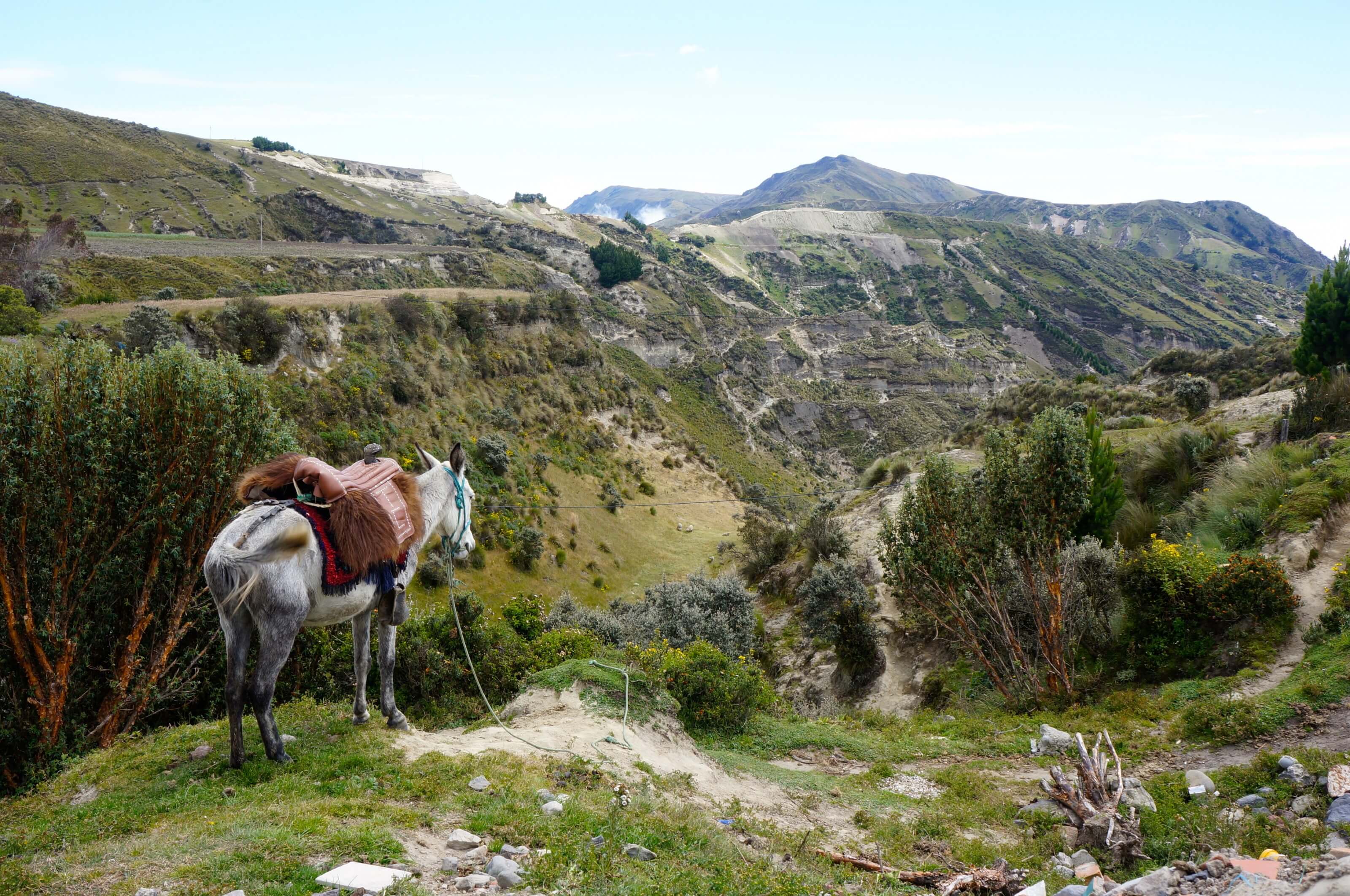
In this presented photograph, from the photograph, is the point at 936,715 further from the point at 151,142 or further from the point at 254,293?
the point at 151,142

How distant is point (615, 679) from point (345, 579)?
15.3ft

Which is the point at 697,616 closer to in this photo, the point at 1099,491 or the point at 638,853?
the point at 1099,491

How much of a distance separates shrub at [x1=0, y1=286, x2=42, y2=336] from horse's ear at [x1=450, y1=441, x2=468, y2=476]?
2141cm

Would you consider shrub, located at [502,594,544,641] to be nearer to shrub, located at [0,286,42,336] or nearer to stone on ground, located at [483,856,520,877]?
stone on ground, located at [483,856,520,877]

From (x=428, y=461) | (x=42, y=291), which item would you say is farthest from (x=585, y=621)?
(x=42, y=291)

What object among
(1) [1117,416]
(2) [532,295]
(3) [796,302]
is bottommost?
(1) [1117,416]

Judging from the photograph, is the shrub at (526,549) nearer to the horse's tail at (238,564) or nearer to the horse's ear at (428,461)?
the horse's ear at (428,461)

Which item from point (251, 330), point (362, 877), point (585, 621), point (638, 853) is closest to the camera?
point (362, 877)

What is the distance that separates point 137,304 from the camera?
2677 centimetres

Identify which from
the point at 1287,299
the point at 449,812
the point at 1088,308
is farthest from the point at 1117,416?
the point at 1287,299

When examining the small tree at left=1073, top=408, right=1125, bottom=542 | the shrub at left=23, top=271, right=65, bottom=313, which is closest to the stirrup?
the small tree at left=1073, top=408, right=1125, bottom=542

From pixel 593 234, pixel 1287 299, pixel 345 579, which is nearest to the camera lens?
pixel 345 579

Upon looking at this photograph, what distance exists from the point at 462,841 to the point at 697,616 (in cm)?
1370

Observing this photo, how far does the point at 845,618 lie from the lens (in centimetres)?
1975
